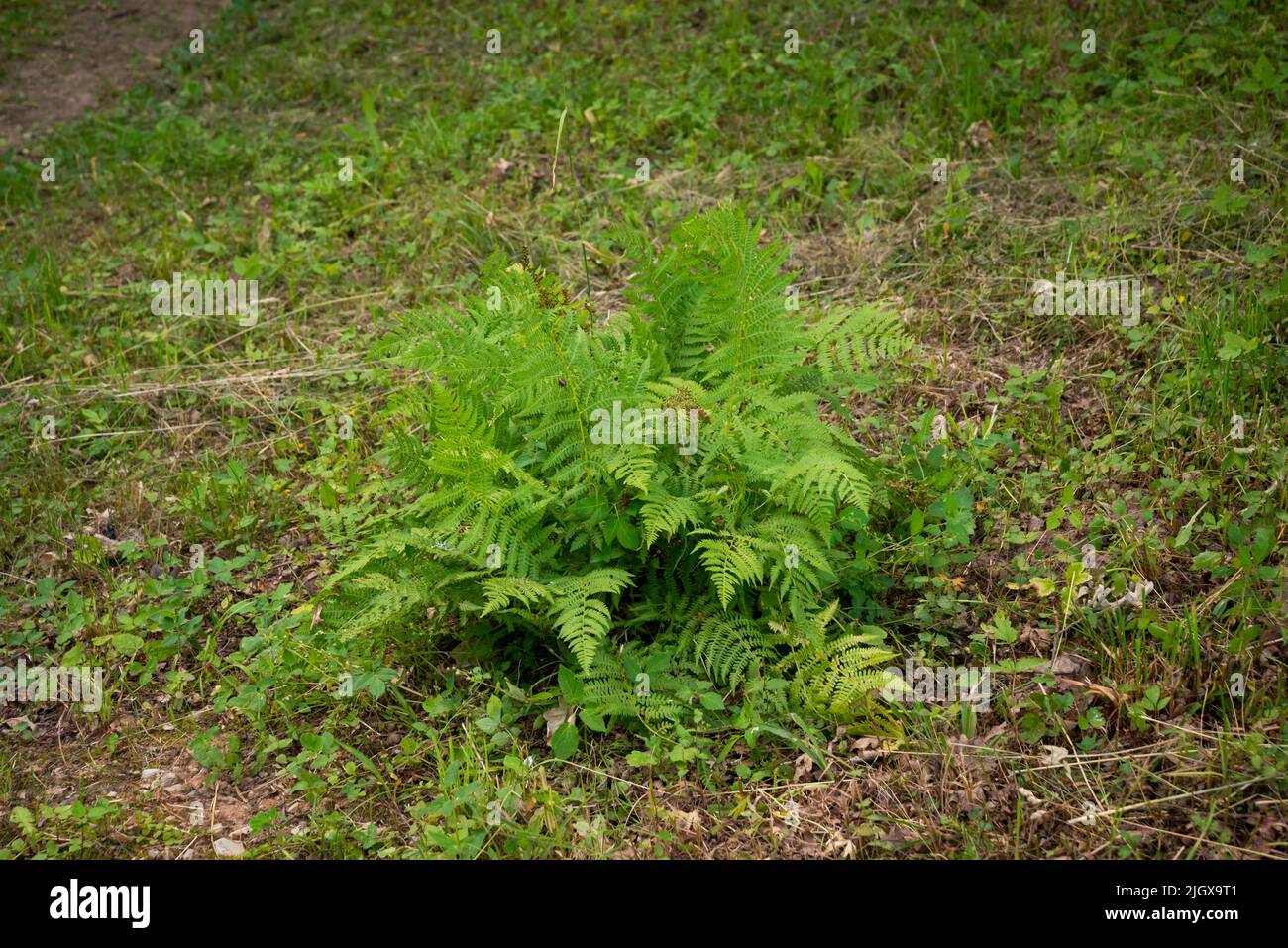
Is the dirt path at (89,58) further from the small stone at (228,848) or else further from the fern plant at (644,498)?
the small stone at (228,848)

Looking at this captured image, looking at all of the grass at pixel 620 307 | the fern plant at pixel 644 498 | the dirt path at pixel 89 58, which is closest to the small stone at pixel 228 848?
the grass at pixel 620 307

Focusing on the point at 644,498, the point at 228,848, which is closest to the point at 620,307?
the point at 644,498

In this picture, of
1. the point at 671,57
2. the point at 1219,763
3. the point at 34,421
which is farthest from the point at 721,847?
the point at 671,57

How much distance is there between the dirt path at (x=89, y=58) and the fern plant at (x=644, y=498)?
6477mm

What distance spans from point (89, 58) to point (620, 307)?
638cm

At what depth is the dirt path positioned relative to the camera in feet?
27.6

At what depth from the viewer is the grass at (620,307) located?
3195mm

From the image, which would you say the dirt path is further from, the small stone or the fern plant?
the small stone

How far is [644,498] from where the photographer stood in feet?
11.2

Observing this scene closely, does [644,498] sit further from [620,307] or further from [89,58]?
[89,58]

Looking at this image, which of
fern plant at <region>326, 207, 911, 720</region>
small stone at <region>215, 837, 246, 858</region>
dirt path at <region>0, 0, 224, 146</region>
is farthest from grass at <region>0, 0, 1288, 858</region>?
dirt path at <region>0, 0, 224, 146</region>

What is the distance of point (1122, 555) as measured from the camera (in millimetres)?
3625

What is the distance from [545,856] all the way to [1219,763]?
6.27 feet

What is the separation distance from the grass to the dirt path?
0.48m
